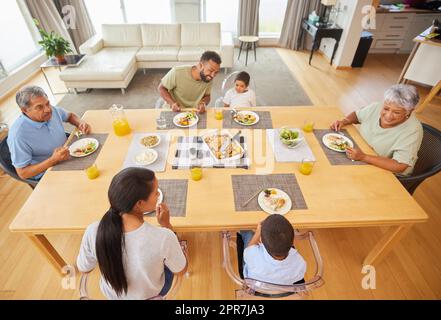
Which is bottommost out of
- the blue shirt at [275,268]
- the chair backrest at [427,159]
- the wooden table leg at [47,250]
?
the wooden table leg at [47,250]

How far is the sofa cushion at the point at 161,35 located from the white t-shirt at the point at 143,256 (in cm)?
437

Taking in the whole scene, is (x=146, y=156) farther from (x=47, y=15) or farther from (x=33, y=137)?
(x=47, y=15)

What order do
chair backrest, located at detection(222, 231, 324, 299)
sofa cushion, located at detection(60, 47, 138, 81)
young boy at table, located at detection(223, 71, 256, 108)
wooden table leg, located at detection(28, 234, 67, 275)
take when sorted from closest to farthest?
1. chair backrest, located at detection(222, 231, 324, 299)
2. wooden table leg, located at detection(28, 234, 67, 275)
3. young boy at table, located at detection(223, 71, 256, 108)
4. sofa cushion, located at detection(60, 47, 138, 81)

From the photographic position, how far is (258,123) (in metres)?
1.95

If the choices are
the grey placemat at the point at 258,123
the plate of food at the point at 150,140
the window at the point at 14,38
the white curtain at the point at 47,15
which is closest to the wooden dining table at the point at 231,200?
the plate of food at the point at 150,140

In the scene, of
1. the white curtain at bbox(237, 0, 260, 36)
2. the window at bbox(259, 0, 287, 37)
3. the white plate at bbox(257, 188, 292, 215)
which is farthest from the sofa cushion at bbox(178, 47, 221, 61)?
the white plate at bbox(257, 188, 292, 215)

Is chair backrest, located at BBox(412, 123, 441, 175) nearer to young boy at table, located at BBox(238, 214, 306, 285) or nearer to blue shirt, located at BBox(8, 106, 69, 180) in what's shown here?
young boy at table, located at BBox(238, 214, 306, 285)

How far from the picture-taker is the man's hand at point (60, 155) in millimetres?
1528

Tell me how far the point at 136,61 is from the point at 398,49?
218 inches

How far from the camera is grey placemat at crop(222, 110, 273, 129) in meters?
1.91

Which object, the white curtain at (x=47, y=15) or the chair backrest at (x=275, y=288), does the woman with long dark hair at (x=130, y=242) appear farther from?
the white curtain at (x=47, y=15)

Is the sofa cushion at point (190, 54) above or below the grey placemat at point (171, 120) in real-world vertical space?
below

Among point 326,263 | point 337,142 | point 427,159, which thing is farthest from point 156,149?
point 427,159

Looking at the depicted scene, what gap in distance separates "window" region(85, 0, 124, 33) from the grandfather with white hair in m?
4.69
